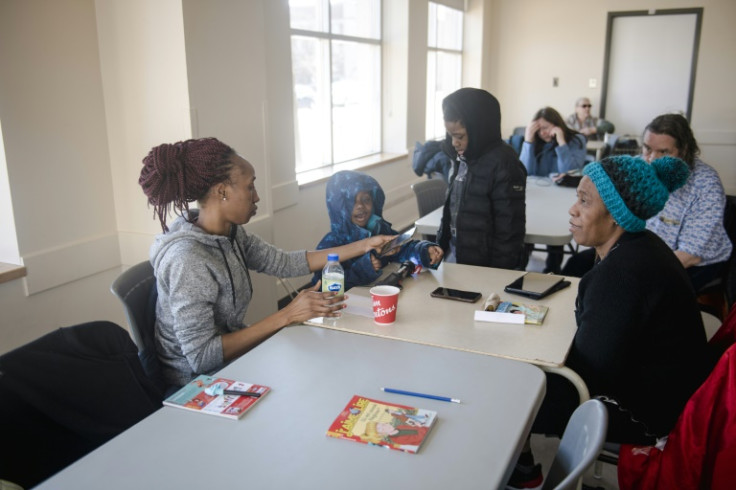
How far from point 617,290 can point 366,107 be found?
4685mm

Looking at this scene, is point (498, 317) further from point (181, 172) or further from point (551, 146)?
point (551, 146)

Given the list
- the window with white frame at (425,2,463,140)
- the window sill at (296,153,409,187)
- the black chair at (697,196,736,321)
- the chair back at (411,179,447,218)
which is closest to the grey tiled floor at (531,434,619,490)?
the black chair at (697,196,736,321)

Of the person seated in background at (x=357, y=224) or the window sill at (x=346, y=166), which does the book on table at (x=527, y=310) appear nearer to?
the person seated in background at (x=357, y=224)

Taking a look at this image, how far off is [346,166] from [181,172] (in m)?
3.55

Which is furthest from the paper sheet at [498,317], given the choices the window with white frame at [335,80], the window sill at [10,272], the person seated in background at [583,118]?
the person seated in background at [583,118]

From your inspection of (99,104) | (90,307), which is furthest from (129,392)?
(99,104)

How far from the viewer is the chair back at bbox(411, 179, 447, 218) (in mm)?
3658

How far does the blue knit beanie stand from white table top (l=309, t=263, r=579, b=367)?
0.40 metres

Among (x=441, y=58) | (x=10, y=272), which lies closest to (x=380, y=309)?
(x=10, y=272)

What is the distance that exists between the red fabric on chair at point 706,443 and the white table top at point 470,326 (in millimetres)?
355

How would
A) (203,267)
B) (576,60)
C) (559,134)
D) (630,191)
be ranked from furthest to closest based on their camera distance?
(576,60) < (559,134) < (203,267) < (630,191)

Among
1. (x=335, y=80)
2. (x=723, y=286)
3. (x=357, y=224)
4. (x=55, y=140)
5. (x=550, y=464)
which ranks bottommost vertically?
(x=550, y=464)

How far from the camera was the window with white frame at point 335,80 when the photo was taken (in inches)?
189

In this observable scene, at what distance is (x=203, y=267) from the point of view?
1857 mm
